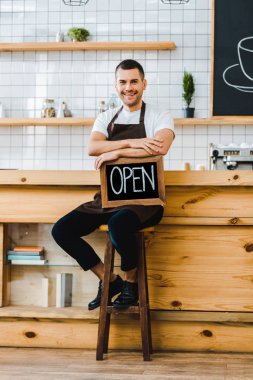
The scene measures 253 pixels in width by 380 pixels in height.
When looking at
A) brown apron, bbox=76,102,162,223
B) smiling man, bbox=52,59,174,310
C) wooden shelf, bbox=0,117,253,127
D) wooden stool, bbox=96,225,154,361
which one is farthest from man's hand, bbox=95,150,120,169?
wooden shelf, bbox=0,117,253,127

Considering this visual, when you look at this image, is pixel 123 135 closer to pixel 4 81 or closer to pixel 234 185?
pixel 234 185

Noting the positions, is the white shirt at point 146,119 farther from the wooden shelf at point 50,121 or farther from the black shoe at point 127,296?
the wooden shelf at point 50,121

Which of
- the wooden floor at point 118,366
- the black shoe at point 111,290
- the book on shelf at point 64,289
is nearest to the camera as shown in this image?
the wooden floor at point 118,366

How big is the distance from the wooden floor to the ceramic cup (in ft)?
8.16

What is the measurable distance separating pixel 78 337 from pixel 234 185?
44.8 inches

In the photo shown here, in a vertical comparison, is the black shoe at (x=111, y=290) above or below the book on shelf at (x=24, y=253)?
below

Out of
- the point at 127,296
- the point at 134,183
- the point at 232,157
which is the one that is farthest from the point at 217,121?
the point at 127,296

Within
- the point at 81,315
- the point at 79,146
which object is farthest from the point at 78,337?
the point at 79,146

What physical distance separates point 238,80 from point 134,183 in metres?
2.18

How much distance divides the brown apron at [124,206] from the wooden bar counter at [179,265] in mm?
180

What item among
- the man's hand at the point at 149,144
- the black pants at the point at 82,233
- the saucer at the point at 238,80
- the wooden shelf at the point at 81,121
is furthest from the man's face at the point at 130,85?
the saucer at the point at 238,80

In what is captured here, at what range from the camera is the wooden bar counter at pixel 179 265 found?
10.7 feet

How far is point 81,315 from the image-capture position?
330 cm

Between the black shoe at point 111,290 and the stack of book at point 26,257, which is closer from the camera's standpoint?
the black shoe at point 111,290
